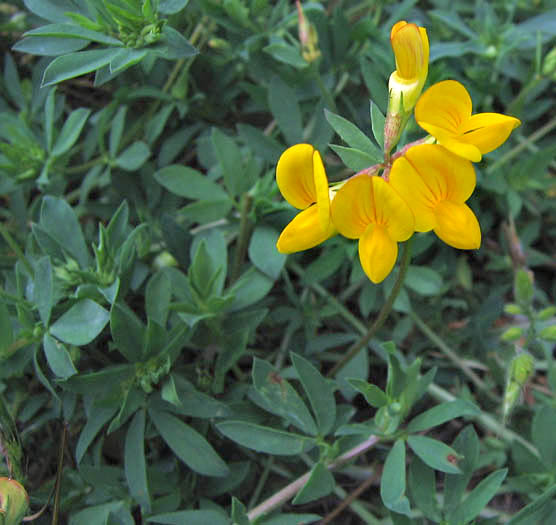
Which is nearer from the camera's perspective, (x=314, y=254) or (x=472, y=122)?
(x=472, y=122)

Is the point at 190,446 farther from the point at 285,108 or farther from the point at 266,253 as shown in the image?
the point at 285,108

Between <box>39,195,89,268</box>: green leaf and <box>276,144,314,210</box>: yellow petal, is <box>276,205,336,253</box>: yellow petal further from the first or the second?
<box>39,195,89,268</box>: green leaf

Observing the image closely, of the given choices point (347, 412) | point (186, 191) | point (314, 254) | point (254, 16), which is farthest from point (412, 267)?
point (254, 16)

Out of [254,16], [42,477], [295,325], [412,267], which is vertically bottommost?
[42,477]

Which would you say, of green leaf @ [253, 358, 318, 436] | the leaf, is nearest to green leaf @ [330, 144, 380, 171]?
green leaf @ [253, 358, 318, 436]

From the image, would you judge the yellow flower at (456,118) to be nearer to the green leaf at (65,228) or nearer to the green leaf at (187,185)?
the green leaf at (187,185)

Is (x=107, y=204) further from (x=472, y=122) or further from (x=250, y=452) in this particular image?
(x=472, y=122)

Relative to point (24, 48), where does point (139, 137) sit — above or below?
below
